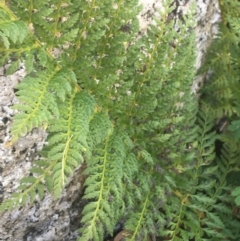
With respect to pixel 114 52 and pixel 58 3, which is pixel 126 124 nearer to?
pixel 114 52

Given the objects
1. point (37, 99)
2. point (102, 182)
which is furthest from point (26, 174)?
point (37, 99)

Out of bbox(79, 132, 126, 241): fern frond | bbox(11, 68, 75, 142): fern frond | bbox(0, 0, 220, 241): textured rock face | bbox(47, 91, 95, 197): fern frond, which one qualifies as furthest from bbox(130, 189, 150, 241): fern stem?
bbox(11, 68, 75, 142): fern frond

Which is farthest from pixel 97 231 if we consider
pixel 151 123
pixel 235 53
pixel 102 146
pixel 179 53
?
pixel 235 53

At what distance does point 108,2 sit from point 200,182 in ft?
3.58

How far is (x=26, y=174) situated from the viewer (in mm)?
1930

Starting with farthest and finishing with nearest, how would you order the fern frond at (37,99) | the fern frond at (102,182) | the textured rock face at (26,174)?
the textured rock face at (26,174) → the fern frond at (102,182) → the fern frond at (37,99)

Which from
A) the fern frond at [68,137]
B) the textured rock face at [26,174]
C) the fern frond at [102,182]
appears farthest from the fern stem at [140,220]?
the fern frond at [68,137]

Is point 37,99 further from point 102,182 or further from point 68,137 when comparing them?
point 102,182

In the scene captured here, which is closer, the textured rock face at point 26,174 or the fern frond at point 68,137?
the fern frond at point 68,137

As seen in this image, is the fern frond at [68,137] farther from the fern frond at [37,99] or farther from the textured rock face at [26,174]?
the textured rock face at [26,174]

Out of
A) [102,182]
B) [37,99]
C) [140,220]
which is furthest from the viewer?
[140,220]

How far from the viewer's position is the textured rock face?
70.7 inches

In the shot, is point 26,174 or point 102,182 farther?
point 26,174

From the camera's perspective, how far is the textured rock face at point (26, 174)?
70.7 inches
